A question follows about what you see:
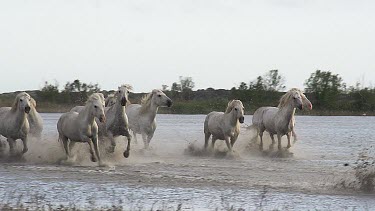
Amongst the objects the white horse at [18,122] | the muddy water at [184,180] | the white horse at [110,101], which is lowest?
the muddy water at [184,180]

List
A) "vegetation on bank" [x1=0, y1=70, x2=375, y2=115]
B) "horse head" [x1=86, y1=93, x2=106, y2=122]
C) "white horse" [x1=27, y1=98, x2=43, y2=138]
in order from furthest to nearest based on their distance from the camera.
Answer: "vegetation on bank" [x1=0, y1=70, x2=375, y2=115]
"white horse" [x1=27, y1=98, x2=43, y2=138]
"horse head" [x1=86, y1=93, x2=106, y2=122]

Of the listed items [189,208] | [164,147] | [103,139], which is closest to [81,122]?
[103,139]

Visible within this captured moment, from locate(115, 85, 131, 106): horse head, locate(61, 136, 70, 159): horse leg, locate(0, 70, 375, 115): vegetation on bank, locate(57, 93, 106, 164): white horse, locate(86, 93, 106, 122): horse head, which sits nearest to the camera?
locate(86, 93, 106, 122): horse head

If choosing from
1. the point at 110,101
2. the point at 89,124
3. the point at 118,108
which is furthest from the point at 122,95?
the point at 110,101

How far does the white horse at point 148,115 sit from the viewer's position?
22.8 m

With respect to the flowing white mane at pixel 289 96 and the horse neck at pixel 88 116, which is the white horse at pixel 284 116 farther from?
the horse neck at pixel 88 116

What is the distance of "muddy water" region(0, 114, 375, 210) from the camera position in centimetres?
1317

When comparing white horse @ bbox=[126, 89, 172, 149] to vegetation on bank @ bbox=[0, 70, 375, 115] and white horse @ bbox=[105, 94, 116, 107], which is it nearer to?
white horse @ bbox=[105, 94, 116, 107]

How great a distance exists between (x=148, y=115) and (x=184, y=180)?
253 inches

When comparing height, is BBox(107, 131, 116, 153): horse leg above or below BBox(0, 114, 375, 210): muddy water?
above

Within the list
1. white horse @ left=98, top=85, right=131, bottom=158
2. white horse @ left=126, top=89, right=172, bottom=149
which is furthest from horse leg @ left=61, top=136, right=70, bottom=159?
white horse @ left=126, top=89, right=172, bottom=149

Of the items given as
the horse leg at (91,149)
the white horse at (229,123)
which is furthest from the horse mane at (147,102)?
the horse leg at (91,149)

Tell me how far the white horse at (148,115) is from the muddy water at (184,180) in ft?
2.05

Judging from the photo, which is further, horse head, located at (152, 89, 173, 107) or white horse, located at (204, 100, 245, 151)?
horse head, located at (152, 89, 173, 107)
